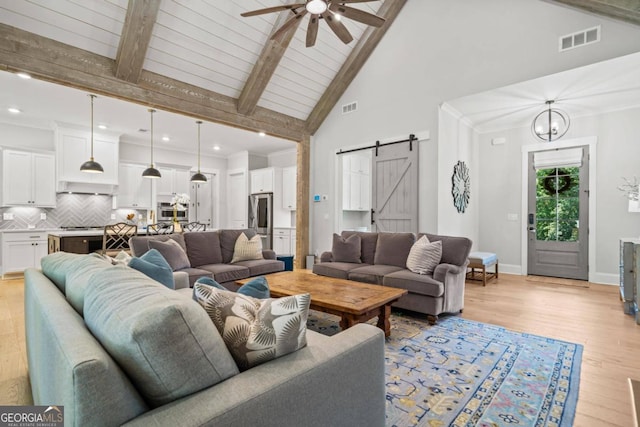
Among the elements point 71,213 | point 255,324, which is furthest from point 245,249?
point 71,213

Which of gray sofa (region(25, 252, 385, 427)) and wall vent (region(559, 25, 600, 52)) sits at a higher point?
wall vent (region(559, 25, 600, 52))

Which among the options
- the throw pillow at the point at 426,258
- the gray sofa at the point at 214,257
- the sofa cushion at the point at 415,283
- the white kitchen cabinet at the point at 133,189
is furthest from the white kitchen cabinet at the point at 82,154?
the throw pillow at the point at 426,258

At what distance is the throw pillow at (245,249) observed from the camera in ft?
14.3

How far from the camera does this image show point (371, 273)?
369 cm

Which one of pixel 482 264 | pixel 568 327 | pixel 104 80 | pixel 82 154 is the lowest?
pixel 568 327

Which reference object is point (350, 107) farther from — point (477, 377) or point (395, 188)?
point (477, 377)

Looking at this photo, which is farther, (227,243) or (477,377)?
(227,243)

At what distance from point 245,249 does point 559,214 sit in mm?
5475

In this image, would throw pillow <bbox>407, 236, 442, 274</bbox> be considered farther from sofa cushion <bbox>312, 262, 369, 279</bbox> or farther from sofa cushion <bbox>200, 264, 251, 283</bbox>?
sofa cushion <bbox>200, 264, 251, 283</bbox>

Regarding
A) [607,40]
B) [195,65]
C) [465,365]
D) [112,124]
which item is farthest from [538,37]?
[112,124]

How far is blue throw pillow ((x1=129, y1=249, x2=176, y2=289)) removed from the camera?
2.11 m

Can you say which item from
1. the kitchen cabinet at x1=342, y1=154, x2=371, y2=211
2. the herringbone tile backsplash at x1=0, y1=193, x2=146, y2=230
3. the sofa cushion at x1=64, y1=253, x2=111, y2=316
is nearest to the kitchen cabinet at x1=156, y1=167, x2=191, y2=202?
the herringbone tile backsplash at x1=0, y1=193, x2=146, y2=230

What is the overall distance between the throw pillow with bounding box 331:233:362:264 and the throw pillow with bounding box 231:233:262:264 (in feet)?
3.67

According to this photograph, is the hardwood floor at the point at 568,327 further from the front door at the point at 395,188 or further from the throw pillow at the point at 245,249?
the throw pillow at the point at 245,249
